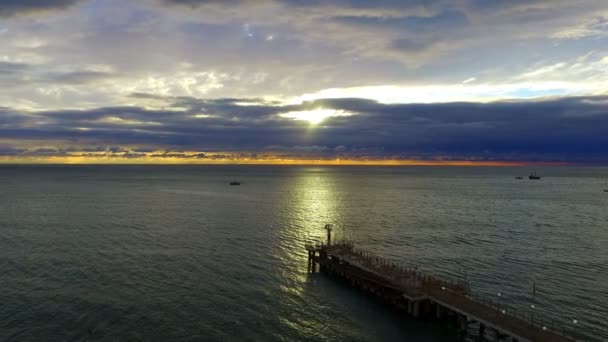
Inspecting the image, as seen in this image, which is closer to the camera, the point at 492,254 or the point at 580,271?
the point at 580,271

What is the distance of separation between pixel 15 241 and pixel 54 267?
22.3 meters

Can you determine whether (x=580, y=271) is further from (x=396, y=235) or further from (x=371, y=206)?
(x=371, y=206)

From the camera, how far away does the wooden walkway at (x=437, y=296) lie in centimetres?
3453

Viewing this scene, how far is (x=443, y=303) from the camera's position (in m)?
39.8

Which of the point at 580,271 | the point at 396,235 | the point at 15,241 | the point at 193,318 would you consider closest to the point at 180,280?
the point at 193,318

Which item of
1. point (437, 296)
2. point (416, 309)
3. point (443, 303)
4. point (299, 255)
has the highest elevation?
point (437, 296)

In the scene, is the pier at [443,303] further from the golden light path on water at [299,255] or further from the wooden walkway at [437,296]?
the golden light path on water at [299,255]

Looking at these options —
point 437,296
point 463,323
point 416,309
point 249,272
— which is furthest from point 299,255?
point 463,323

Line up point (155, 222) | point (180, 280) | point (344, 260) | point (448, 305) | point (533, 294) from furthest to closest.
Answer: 1. point (155, 222)
2. point (344, 260)
3. point (180, 280)
4. point (533, 294)
5. point (448, 305)

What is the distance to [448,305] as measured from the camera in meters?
39.2

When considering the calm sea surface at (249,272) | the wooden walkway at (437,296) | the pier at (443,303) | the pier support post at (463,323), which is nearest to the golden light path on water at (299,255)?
the calm sea surface at (249,272)

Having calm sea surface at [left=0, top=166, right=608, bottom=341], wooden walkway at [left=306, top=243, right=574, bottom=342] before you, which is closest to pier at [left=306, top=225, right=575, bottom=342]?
wooden walkway at [left=306, top=243, right=574, bottom=342]

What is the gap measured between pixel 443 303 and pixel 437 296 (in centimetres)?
164

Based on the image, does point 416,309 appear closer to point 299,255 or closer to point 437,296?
point 437,296
